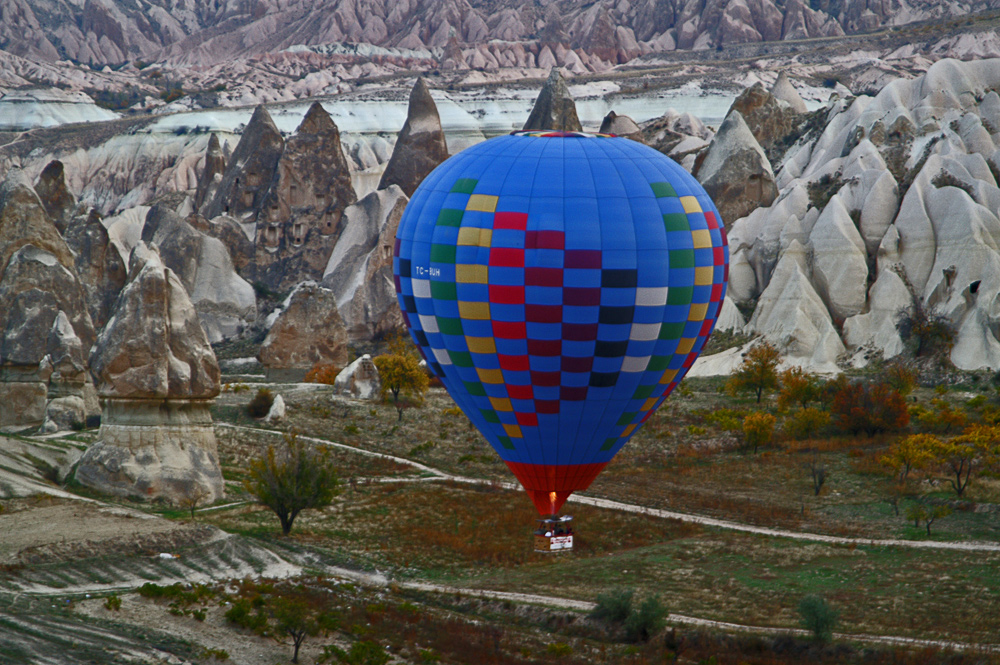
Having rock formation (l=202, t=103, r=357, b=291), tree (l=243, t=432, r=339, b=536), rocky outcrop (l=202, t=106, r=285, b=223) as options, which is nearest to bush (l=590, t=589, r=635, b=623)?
tree (l=243, t=432, r=339, b=536)

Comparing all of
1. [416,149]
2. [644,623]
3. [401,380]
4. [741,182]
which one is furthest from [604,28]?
[644,623]

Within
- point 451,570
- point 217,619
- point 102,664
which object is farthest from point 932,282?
point 102,664

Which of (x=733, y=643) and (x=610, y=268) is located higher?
(x=610, y=268)

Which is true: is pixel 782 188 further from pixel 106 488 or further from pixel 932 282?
pixel 106 488

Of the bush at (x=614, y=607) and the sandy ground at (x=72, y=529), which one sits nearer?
the bush at (x=614, y=607)

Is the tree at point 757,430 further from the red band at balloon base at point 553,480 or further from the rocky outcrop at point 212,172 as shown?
the rocky outcrop at point 212,172

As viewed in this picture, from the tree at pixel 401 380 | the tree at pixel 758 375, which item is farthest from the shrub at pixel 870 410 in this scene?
the tree at pixel 401 380
